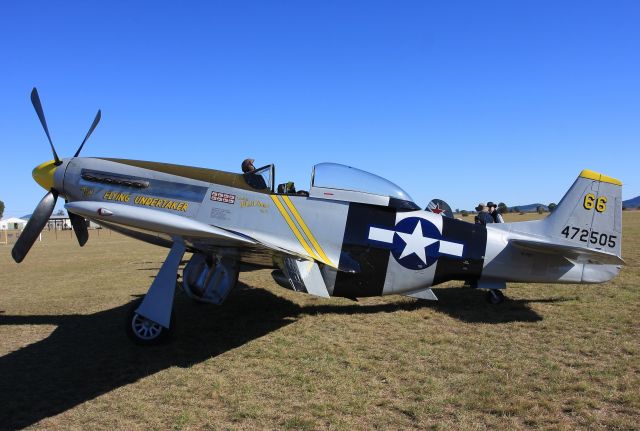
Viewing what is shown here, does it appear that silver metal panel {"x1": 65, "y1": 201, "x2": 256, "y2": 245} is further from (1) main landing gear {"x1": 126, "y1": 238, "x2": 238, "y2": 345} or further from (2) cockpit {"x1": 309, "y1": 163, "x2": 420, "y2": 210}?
(2) cockpit {"x1": 309, "y1": 163, "x2": 420, "y2": 210}

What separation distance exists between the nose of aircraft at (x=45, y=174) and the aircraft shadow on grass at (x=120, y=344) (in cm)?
213

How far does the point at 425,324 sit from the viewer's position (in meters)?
5.94

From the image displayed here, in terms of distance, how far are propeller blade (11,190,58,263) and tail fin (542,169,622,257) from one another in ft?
25.5

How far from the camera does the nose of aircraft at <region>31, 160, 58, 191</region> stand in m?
6.36

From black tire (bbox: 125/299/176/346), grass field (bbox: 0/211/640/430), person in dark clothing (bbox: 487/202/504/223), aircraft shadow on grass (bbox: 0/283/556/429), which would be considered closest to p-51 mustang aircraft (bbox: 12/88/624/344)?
black tire (bbox: 125/299/176/346)

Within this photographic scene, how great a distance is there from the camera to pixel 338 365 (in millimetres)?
4535

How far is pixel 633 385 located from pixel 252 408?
132 inches

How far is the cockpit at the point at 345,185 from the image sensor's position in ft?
19.7

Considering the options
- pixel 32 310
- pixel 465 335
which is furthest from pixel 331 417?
pixel 32 310

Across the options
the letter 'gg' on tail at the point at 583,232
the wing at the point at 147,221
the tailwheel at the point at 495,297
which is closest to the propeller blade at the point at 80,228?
the wing at the point at 147,221

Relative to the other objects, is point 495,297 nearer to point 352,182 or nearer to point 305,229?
point 352,182

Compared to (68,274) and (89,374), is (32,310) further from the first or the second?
(68,274)

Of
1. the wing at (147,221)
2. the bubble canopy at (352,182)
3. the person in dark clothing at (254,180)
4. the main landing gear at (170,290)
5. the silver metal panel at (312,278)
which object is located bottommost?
the main landing gear at (170,290)

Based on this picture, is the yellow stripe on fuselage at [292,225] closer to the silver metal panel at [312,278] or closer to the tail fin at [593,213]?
the silver metal panel at [312,278]
